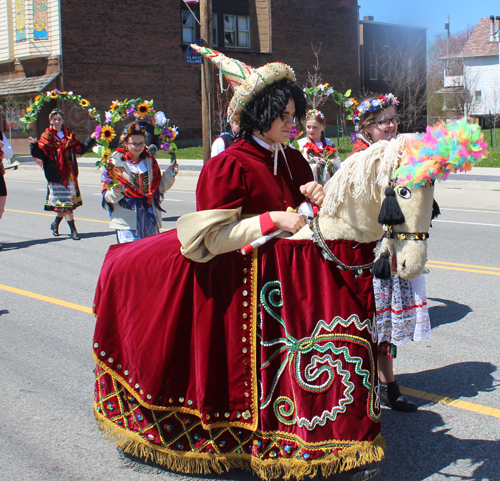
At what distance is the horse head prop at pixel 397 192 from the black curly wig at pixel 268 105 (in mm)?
425

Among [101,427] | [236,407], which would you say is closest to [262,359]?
[236,407]

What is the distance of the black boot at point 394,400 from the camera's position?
388 centimetres

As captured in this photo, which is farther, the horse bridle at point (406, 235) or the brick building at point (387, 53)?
A: the brick building at point (387, 53)

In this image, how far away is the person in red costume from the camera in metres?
2.82

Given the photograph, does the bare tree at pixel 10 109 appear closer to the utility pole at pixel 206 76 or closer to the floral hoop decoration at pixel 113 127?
the utility pole at pixel 206 76

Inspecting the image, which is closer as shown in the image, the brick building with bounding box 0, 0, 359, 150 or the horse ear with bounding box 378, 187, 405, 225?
the horse ear with bounding box 378, 187, 405, 225

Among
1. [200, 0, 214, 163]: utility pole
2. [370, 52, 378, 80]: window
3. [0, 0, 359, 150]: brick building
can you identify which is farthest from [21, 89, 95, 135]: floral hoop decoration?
[370, 52, 378, 80]: window

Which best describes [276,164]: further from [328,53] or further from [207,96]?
[328,53]

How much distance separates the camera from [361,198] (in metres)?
2.79

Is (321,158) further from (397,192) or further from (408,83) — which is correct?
(408,83)

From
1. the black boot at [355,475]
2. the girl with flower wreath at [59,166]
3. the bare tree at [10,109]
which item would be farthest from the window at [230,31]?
the black boot at [355,475]

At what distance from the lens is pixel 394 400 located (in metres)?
3.91

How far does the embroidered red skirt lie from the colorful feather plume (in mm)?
443

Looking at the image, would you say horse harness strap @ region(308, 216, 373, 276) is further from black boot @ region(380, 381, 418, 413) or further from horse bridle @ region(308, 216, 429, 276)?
black boot @ region(380, 381, 418, 413)
